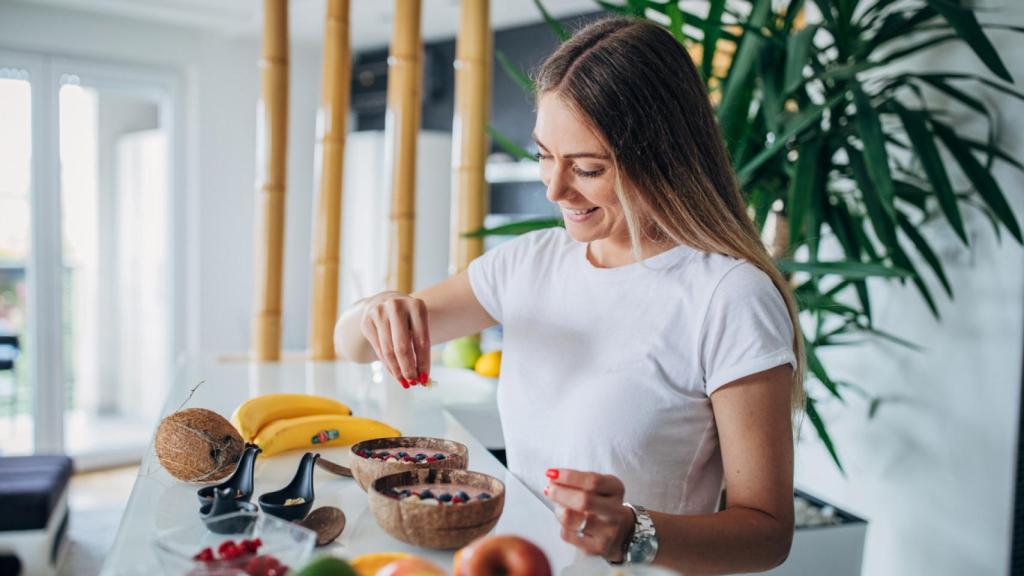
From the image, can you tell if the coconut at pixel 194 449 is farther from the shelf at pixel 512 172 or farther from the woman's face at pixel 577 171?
the shelf at pixel 512 172

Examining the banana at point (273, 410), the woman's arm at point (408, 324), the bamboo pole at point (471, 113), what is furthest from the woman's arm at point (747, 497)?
the bamboo pole at point (471, 113)

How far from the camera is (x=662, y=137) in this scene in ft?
3.94

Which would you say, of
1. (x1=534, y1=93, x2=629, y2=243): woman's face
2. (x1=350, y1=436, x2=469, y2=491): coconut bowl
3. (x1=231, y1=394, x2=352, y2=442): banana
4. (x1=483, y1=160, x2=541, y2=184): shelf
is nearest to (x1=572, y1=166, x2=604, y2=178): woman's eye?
(x1=534, y1=93, x2=629, y2=243): woman's face

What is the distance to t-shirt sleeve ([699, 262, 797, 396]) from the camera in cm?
112

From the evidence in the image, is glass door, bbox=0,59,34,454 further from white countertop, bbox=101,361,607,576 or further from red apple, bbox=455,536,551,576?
red apple, bbox=455,536,551,576

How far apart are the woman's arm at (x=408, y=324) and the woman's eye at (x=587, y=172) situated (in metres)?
0.32

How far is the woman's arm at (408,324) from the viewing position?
1.30m

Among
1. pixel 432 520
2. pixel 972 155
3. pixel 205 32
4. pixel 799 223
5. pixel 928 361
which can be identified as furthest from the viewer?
pixel 205 32

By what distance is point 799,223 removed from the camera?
6.22 feet

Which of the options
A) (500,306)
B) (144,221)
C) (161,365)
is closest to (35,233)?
(144,221)

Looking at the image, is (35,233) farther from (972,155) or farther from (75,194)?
(972,155)

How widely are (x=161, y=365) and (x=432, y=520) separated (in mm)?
5032

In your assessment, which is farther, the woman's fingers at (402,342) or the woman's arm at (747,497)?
the woman's fingers at (402,342)

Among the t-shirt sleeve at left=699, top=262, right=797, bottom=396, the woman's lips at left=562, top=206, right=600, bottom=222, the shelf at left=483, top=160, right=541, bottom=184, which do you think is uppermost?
the shelf at left=483, top=160, right=541, bottom=184
